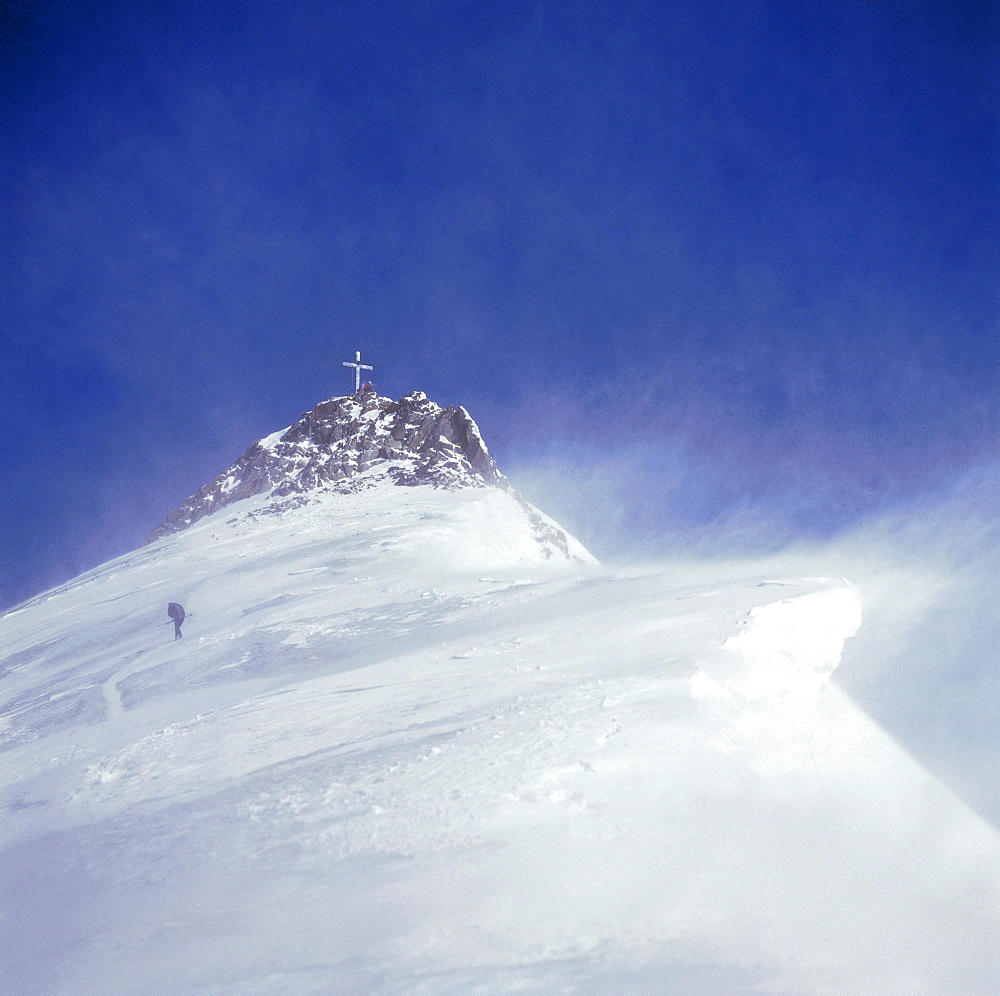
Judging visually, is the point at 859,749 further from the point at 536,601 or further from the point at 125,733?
the point at 125,733

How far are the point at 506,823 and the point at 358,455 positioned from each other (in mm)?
15394

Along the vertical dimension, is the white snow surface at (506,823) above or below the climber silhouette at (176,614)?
below

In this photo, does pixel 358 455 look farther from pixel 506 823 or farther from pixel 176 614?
pixel 506 823

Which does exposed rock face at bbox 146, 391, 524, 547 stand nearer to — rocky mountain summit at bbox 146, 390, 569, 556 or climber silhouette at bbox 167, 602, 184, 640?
rocky mountain summit at bbox 146, 390, 569, 556

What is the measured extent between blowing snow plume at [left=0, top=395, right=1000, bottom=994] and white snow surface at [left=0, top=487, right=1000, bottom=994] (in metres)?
0.02

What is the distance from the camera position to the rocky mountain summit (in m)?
16.8

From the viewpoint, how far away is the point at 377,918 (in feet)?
11.7

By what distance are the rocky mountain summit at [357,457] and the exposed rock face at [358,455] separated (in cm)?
2

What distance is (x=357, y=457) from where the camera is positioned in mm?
18672

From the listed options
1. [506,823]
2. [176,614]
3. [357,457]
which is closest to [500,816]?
[506,823]

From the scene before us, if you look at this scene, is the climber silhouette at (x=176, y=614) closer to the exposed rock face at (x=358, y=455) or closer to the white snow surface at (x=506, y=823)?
the white snow surface at (x=506, y=823)

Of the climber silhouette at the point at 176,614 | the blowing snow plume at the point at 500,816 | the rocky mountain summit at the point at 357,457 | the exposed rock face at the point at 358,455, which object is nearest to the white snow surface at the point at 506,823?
the blowing snow plume at the point at 500,816

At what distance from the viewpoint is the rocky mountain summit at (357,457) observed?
55.0 ft

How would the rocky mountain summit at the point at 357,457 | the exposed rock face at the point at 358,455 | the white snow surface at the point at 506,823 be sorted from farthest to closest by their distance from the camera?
the exposed rock face at the point at 358,455 → the rocky mountain summit at the point at 357,457 → the white snow surface at the point at 506,823
